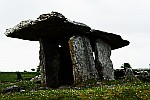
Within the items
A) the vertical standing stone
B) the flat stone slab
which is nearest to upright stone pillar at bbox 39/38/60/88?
the flat stone slab

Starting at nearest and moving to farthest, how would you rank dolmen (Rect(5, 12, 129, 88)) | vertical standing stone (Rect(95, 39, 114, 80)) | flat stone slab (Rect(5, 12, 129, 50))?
flat stone slab (Rect(5, 12, 129, 50)), dolmen (Rect(5, 12, 129, 88)), vertical standing stone (Rect(95, 39, 114, 80))

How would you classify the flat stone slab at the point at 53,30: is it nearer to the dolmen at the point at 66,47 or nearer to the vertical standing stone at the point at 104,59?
the dolmen at the point at 66,47

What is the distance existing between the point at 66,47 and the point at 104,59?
4.21 meters

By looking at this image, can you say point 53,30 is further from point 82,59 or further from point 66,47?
point 66,47

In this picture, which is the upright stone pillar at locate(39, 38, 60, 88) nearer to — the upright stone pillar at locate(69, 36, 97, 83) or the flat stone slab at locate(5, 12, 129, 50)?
the flat stone slab at locate(5, 12, 129, 50)

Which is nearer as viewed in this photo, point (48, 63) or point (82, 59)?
point (82, 59)

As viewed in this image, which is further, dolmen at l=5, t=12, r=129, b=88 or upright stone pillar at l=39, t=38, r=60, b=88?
upright stone pillar at l=39, t=38, r=60, b=88

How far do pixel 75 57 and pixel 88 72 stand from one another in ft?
6.16

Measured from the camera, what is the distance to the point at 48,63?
37125mm

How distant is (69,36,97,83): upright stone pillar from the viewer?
3381cm

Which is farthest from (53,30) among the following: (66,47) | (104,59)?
(104,59)

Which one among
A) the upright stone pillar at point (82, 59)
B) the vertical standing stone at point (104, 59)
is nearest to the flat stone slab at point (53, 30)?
the vertical standing stone at point (104, 59)

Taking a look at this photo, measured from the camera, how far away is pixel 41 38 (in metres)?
37.1

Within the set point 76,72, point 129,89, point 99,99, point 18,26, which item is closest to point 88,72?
point 76,72
